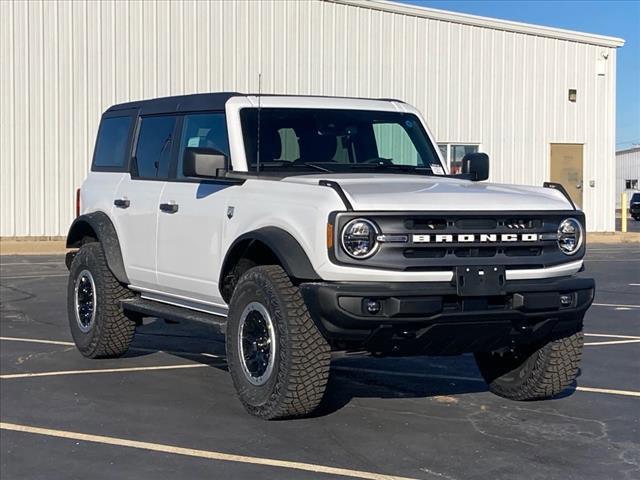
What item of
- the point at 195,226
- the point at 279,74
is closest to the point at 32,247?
the point at 279,74

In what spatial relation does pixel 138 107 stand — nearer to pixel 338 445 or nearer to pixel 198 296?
pixel 198 296

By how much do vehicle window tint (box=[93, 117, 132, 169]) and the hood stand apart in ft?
8.50

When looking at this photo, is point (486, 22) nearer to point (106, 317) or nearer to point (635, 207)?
point (106, 317)

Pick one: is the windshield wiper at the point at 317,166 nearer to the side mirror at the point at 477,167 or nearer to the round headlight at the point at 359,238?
the side mirror at the point at 477,167

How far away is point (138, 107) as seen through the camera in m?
8.44

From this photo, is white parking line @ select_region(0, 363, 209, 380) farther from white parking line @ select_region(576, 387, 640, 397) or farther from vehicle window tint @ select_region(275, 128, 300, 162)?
white parking line @ select_region(576, 387, 640, 397)

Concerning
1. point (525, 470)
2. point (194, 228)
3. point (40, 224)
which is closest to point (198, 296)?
point (194, 228)

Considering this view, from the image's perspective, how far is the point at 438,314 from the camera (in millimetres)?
5484

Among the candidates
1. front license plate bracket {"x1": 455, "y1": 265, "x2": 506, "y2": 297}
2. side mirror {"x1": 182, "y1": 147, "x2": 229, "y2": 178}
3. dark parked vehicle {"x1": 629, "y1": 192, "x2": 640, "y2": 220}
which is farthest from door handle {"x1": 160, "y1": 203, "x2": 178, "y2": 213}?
dark parked vehicle {"x1": 629, "y1": 192, "x2": 640, "y2": 220}

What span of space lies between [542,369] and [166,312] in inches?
108

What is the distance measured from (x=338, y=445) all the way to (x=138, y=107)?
4.06m

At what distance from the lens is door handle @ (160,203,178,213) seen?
722cm

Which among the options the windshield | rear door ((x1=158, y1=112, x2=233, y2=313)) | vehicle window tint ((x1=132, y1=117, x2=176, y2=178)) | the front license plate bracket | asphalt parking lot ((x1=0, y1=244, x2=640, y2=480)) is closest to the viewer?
asphalt parking lot ((x1=0, y1=244, x2=640, y2=480))

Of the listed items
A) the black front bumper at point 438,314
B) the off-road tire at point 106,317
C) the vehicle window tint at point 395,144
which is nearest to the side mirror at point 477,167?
the vehicle window tint at point 395,144
